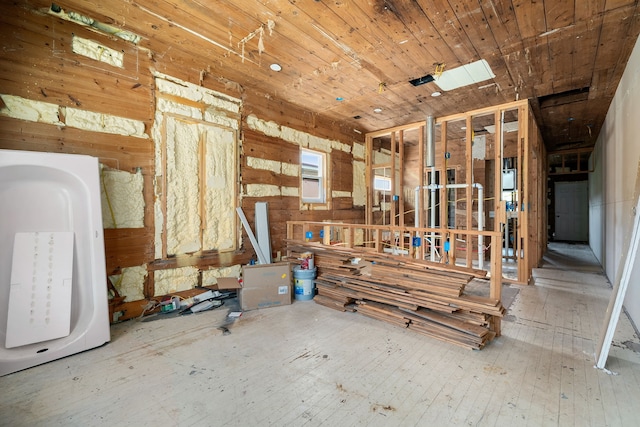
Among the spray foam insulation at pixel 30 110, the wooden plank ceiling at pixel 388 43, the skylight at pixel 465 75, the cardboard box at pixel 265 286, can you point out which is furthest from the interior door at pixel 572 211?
the spray foam insulation at pixel 30 110

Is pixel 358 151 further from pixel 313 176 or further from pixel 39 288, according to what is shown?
pixel 39 288

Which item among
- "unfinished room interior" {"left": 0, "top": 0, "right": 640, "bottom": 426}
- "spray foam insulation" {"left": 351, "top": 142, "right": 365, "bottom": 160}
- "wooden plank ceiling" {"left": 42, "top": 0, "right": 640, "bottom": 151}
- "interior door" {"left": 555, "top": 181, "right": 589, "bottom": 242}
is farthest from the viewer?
"interior door" {"left": 555, "top": 181, "right": 589, "bottom": 242}

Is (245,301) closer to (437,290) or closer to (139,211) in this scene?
(139,211)

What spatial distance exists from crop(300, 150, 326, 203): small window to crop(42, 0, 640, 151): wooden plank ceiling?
3.89 ft

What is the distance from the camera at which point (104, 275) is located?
8.78 ft

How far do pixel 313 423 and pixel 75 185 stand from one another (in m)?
2.88

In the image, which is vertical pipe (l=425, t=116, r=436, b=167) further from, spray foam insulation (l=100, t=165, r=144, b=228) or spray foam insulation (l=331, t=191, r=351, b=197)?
spray foam insulation (l=100, t=165, r=144, b=228)

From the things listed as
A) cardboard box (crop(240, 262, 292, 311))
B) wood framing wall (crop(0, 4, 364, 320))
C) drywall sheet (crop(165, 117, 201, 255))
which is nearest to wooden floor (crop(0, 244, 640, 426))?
cardboard box (crop(240, 262, 292, 311))

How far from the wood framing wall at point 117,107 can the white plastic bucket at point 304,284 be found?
0.92 meters

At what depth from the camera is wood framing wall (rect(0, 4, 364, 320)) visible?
2.57 m

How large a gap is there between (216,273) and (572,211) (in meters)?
12.3

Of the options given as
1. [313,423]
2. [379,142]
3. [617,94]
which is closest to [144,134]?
[313,423]

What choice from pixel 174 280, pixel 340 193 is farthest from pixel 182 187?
pixel 340 193

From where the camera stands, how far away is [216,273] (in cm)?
398
